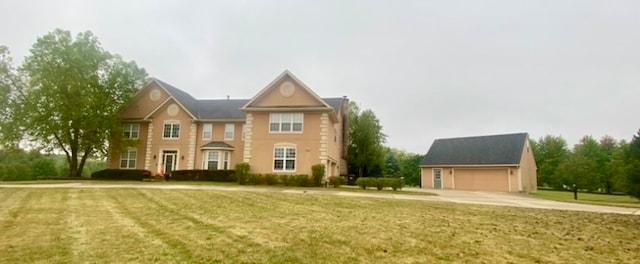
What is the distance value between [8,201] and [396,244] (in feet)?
43.0

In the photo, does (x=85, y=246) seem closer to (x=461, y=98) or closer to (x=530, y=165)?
(x=461, y=98)

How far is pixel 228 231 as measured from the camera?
6.83 m

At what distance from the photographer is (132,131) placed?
106 feet

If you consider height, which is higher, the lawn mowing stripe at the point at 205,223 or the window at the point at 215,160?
the window at the point at 215,160

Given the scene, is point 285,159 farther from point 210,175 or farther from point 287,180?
point 210,175

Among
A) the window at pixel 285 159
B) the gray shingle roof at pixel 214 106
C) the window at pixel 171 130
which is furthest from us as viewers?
the gray shingle roof at pixel 214 106

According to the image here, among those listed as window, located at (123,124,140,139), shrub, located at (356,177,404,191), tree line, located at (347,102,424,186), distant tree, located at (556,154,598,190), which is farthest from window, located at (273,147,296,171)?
distant tree, located at (556,154,598,190)

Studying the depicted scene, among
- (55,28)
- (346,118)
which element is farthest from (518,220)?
(55,28)

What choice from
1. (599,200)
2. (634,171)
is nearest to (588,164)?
(599,200)

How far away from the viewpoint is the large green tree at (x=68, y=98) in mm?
27969

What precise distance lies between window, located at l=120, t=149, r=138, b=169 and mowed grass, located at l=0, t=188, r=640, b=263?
22.4m

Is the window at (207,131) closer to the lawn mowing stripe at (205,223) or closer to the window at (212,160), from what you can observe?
the window at (212,160)

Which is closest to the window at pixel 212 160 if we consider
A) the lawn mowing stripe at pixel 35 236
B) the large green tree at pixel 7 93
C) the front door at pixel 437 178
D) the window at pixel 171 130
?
the window at pixel 171 130

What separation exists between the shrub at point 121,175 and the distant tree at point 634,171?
29434mm
